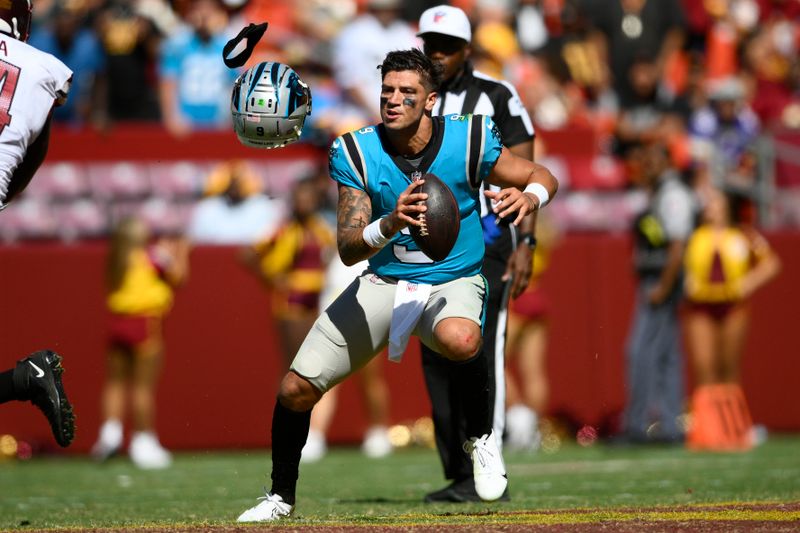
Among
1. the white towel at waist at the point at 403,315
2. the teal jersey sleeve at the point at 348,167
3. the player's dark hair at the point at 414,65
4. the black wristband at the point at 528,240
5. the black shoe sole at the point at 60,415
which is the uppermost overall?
the player's dark hair at the point at 414,65

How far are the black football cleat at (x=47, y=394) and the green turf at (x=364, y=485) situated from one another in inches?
20.9

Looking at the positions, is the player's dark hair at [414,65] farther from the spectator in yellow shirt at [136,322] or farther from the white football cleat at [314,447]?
the spectator in yellow shirt at [136,322]

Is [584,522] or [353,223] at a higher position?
[353,223]

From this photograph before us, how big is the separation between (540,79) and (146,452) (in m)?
6.36

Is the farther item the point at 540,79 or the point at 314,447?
the point at 540,79

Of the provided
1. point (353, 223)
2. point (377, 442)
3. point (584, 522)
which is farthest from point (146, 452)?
point (584, 522)

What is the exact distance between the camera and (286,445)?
695cm

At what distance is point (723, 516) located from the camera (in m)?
6.68

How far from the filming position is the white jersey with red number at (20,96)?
6871 mm

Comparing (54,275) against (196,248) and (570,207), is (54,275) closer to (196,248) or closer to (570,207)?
(196,248)

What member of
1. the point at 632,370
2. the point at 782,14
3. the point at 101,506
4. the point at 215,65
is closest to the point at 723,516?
the point at 101,506

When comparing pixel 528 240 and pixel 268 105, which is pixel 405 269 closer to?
pixel 268 105

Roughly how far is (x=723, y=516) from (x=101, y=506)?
12.4 ft

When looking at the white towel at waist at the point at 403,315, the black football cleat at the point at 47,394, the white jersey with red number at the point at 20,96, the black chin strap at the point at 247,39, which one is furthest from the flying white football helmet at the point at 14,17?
the white towel at waist at the point at 403,315
